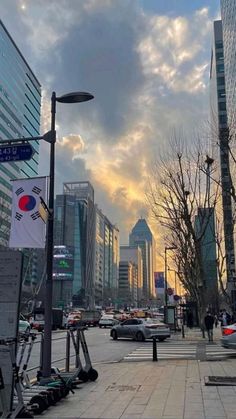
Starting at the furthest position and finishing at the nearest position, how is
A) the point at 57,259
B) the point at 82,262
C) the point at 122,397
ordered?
the point at 82,262, the point at 57,259, the point at 122,397

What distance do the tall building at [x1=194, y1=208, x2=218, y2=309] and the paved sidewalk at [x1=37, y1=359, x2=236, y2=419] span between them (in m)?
18.8

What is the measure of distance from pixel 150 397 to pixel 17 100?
119m

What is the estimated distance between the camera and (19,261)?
8492 mm

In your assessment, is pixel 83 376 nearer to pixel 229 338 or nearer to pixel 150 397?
pixel 150 397

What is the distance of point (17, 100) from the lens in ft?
398

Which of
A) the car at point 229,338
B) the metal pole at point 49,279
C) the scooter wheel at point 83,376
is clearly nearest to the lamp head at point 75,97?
the metal pole at point 49,279

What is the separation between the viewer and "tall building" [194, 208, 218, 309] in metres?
32.8

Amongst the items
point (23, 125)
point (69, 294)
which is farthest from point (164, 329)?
point (69, 294)

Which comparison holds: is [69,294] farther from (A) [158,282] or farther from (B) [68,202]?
(A) [158,282]

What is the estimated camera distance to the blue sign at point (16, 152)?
12.0 metres

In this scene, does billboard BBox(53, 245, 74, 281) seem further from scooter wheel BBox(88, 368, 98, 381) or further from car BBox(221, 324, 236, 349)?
scooter wheel BBox(88, 368, 98, 381)

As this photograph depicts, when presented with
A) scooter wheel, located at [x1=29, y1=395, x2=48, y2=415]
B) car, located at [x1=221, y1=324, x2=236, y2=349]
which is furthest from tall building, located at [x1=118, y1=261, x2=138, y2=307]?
scooter wheel, located at [x1=29, y1=395, x2=48, y2=415]

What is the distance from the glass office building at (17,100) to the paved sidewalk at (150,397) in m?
76.1

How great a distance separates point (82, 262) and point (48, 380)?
5760 inches
